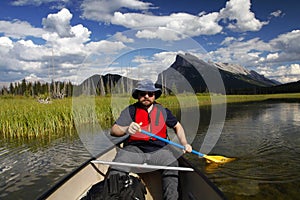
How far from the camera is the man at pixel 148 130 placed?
3615mm

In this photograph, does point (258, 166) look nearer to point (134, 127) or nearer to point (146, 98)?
point (146, 98)

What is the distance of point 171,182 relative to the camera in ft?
11.7

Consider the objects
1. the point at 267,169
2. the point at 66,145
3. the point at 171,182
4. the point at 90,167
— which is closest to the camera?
the point at 171,182

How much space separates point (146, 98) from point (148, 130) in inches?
20.7

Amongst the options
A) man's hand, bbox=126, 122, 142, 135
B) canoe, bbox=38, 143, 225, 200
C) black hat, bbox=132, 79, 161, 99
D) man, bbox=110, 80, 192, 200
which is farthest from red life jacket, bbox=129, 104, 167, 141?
canoe, bbox=38, 143, 225, 200

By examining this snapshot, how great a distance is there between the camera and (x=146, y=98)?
3.92 meters

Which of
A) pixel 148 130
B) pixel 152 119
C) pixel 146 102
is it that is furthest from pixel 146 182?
pixel 146 102

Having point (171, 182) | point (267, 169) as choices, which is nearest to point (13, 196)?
point (171, 182)

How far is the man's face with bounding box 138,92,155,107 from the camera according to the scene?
3910 millimetres

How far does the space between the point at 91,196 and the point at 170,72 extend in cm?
352

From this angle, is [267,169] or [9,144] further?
[9,144]

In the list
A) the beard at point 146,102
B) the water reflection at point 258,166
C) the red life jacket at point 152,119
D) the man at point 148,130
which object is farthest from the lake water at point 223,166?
the beard at point 146,102

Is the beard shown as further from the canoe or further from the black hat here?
the canoe

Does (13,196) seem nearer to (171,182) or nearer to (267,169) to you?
(171,182)
